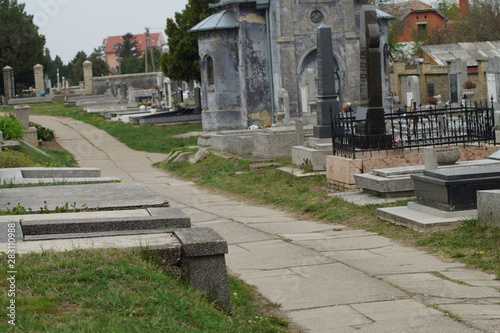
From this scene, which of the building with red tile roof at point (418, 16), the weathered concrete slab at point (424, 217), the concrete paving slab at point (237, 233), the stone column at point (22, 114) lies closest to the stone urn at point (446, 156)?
the weathered concrete slab at point (424, 217)

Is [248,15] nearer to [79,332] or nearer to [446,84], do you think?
[446,84]

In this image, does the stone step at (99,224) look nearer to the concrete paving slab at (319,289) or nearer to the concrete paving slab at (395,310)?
the concrete paving slab at (319,289)

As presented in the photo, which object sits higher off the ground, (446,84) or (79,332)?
(446,84)

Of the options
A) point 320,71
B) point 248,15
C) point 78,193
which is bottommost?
point 78,193

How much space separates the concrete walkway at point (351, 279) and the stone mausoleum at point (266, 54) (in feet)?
50.1

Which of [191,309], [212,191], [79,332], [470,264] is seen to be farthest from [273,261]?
[212,191]

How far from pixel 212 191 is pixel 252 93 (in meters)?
12.4

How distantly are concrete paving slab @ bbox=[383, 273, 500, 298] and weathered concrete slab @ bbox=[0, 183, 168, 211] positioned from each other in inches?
105

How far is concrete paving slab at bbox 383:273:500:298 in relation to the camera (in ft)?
18.8

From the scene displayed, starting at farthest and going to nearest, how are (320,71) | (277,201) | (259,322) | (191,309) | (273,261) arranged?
(320,71), (277,201), (273,261), (259,322), (191,309)

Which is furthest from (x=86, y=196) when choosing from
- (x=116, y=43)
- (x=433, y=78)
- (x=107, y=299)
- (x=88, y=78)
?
(x=116, y=43)

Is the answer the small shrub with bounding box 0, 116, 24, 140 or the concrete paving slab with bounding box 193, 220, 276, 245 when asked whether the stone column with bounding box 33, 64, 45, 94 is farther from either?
the concrete paving slab with bounding box 193, 220, 276, 245

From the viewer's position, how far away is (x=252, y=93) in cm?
2702

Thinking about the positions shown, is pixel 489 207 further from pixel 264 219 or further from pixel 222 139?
pixel 222 139
